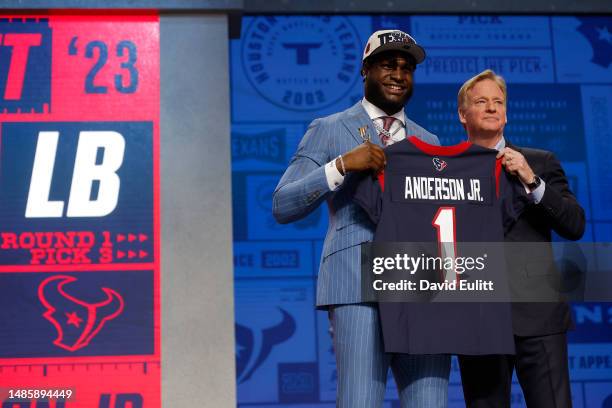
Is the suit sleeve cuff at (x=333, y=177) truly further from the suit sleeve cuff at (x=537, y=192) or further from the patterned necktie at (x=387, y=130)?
the suit sleeve cuff at (x=537, y=192)

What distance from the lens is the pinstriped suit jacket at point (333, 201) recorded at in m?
2.09

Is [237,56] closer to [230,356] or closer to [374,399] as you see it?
[230,356]

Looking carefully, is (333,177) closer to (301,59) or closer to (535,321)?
(535,321)

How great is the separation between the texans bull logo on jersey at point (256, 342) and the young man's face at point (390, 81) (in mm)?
2740

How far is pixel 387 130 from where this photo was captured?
229 cm

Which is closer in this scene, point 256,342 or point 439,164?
point 439,164

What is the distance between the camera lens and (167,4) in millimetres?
3246

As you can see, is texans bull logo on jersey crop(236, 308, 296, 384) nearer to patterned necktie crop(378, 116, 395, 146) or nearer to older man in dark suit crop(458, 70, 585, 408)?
older man in dark suit crop(458, 70, 585, 408)

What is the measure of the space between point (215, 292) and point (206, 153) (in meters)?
0.53

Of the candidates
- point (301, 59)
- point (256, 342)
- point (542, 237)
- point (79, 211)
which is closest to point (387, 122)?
point (542, 237)

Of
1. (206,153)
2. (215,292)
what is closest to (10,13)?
(206,153)

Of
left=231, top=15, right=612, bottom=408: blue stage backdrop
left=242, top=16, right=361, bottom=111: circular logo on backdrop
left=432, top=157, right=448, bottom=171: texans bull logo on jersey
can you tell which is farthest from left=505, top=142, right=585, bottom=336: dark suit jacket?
left=242, top=16, right=361, bottom=111: circular logo on backdrop

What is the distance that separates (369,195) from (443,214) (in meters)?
0.23

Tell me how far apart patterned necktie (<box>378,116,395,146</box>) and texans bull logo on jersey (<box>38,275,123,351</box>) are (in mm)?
1330
